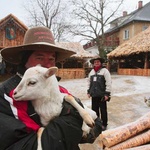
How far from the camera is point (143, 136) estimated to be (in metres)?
2.70

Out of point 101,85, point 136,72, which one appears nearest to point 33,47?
point 101,85

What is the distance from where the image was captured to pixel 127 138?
2.70 metres

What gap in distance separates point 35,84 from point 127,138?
5.41 feet

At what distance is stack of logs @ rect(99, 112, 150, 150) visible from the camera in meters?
2.56

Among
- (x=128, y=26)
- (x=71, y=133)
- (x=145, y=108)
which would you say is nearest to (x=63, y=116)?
(x=71, y=133)

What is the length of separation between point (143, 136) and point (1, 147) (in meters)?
1.94

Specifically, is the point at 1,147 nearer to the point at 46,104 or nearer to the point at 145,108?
the point at 46,104

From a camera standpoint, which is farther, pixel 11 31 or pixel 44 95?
pixel 11 31

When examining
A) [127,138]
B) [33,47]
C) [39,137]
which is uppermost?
[33,47]

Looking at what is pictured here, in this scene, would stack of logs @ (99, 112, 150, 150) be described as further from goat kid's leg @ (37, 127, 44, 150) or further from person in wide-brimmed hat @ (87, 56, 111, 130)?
person in wide-brimmed hat @ (87, 56, 111, 130)

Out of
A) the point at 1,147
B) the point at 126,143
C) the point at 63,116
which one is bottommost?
the point at 126,143

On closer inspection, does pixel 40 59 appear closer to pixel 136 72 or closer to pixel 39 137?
pixel 39 137

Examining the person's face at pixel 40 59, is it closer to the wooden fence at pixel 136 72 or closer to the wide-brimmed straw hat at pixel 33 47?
the wide-brimmed straw hat at pixel 33 47

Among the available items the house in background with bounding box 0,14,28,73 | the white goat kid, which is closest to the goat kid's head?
the white goat kid
